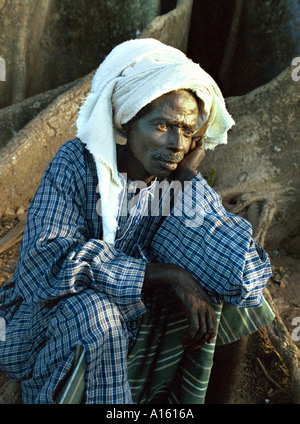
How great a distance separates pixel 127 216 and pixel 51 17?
3.21 m

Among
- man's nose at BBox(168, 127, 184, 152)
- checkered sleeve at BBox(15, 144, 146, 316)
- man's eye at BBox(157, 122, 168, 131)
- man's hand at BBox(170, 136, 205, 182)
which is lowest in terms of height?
checkered sleeve at BBox(15, 144, 146, 316)

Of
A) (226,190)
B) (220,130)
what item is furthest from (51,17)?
(220,130)

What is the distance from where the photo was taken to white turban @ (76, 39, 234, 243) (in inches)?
68.8

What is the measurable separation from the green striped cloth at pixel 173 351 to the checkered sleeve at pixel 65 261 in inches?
8.2

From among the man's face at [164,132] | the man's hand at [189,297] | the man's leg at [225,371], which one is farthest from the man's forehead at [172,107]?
the man's leg at [225,371]

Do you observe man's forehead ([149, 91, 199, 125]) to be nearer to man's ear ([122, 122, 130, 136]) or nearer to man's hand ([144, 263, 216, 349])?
man's ear ([122, 122, 130, 136])

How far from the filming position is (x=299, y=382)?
2.16m

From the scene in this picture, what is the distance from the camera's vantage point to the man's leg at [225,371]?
1825mm

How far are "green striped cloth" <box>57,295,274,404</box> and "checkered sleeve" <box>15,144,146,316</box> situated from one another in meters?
0.21

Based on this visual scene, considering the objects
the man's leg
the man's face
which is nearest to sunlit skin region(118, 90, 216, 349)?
the man's face

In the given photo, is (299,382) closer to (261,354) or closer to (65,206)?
(261,354)

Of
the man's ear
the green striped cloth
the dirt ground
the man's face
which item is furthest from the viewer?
the dirt ground

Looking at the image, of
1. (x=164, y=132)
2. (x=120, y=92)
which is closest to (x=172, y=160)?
(x=164, y=132)
